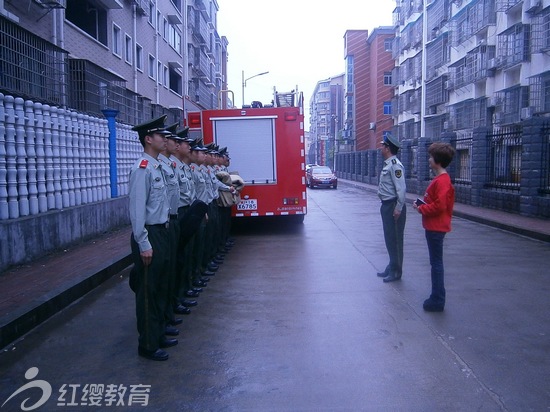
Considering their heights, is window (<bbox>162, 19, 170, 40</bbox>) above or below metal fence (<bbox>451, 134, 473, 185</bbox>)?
above

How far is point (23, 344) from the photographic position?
5250 millimetres

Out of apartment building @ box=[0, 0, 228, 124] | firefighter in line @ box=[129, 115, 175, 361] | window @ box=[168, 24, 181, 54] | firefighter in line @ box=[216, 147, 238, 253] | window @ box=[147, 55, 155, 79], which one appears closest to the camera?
firefighter in line @ box=[129, 115, 175, 361]

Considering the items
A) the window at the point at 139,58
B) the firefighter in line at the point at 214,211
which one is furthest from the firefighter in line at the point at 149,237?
the window at the point at 139,58

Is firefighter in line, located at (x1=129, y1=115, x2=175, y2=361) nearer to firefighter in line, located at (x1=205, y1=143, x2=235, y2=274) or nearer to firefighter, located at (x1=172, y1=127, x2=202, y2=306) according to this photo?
firefighter, located at (x1=172, y1=127, x2=202, y2=306)

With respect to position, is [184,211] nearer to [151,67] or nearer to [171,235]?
[171,235]

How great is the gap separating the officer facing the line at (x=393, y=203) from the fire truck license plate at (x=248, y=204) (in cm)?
522

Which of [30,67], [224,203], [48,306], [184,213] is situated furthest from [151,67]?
Answer: [48,306]

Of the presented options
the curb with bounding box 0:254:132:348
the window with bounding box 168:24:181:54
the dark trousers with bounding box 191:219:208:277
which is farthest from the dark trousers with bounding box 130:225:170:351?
the window with bounding box 168:24:181:54

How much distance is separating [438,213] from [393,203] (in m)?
1.69

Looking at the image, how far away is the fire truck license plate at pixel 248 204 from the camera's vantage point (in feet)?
41.7

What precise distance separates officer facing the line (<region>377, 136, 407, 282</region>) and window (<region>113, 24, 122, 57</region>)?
59.4 feet

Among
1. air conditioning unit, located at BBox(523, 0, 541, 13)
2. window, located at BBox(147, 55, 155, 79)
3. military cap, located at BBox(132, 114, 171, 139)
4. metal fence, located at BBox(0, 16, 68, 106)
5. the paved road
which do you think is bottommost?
the paved road
